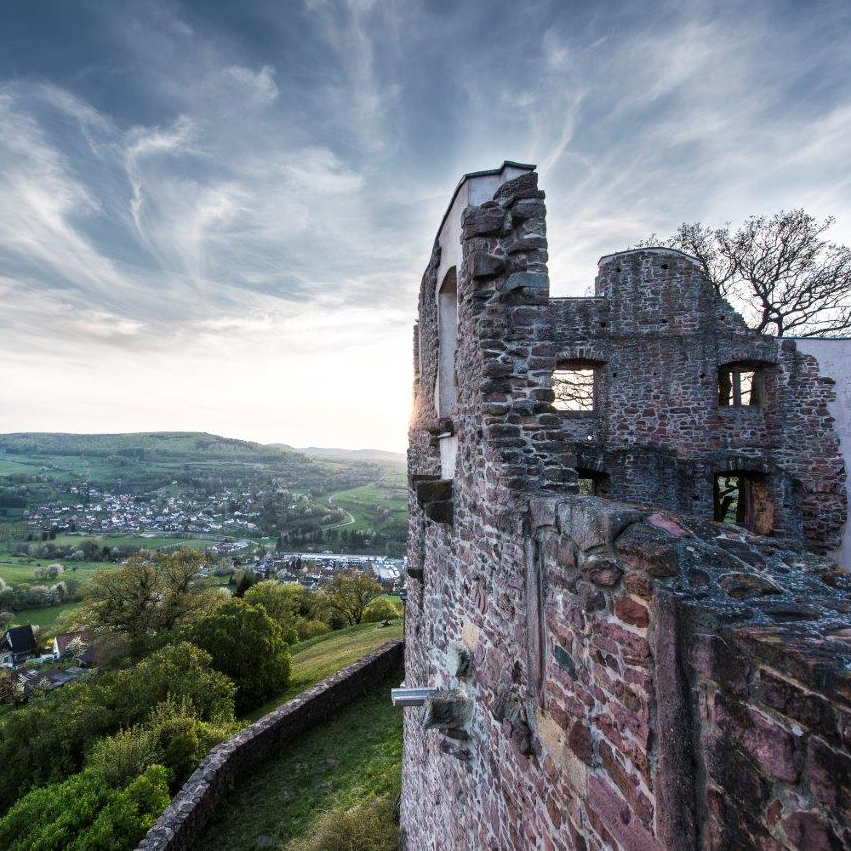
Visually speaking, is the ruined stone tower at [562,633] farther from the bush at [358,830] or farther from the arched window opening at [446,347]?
the bush at [358,830]

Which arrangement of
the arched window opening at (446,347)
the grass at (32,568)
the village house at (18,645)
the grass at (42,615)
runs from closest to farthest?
1. the arched window opening at (446,347)
2. the village house at (18,645)
3. the grass at (42,615)
4. the grass at (32,568)

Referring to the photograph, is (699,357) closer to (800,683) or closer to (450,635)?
(450,635)

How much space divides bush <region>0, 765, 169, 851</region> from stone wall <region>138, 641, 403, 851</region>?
0.83 meters

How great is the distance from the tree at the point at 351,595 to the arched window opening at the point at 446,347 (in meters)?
29.0

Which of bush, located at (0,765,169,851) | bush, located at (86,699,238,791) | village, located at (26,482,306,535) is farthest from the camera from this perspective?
village, located at (26,482,306,535)

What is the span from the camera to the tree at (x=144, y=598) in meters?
26.1

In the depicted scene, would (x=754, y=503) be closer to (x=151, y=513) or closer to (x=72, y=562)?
(x=72, y=562)

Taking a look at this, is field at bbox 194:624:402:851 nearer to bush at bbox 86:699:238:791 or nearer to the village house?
bush at bbox 86:699:238:791

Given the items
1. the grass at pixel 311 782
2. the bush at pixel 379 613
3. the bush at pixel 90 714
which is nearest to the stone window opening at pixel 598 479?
the grass at pixel 311 782

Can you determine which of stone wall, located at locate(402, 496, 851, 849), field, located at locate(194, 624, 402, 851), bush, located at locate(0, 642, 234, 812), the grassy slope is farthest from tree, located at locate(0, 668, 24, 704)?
the grassy slope

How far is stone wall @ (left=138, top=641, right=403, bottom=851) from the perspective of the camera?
9.43 meters

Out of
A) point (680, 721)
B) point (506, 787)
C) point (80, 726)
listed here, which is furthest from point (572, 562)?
point (80, 726)

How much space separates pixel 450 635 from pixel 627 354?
894cm

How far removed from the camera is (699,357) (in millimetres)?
11422
